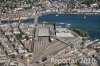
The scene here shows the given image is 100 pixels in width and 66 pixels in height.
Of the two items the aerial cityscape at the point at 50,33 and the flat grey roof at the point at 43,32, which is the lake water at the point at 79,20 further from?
the flat grey roof at the point at 43,32

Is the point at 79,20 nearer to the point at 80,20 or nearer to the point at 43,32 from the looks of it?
the point at 80,20

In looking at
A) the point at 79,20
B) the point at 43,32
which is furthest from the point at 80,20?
the point at 43,32

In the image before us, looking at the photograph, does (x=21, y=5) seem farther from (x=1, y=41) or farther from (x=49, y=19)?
(x=1, y=41)

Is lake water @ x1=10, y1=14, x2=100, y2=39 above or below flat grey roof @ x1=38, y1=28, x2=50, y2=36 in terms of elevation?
below

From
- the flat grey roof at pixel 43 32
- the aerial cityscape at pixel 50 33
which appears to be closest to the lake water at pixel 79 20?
the aerial cityscape at pixel 50 33

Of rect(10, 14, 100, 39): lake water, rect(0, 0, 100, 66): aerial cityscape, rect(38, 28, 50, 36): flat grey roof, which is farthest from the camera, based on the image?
rect(10, 14, 100, 39): lake water

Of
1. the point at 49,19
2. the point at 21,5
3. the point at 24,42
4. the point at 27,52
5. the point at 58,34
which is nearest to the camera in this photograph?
the point at 27,52

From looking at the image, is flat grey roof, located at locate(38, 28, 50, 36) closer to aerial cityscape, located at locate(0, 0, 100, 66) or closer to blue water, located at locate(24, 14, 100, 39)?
aerial cityscape, located at locate(0, 0, 100, 66)

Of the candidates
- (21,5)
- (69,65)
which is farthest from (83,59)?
(21,5)

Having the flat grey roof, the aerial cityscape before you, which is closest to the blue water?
the aerial cityscape

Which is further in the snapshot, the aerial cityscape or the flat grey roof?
the flat grey roof
